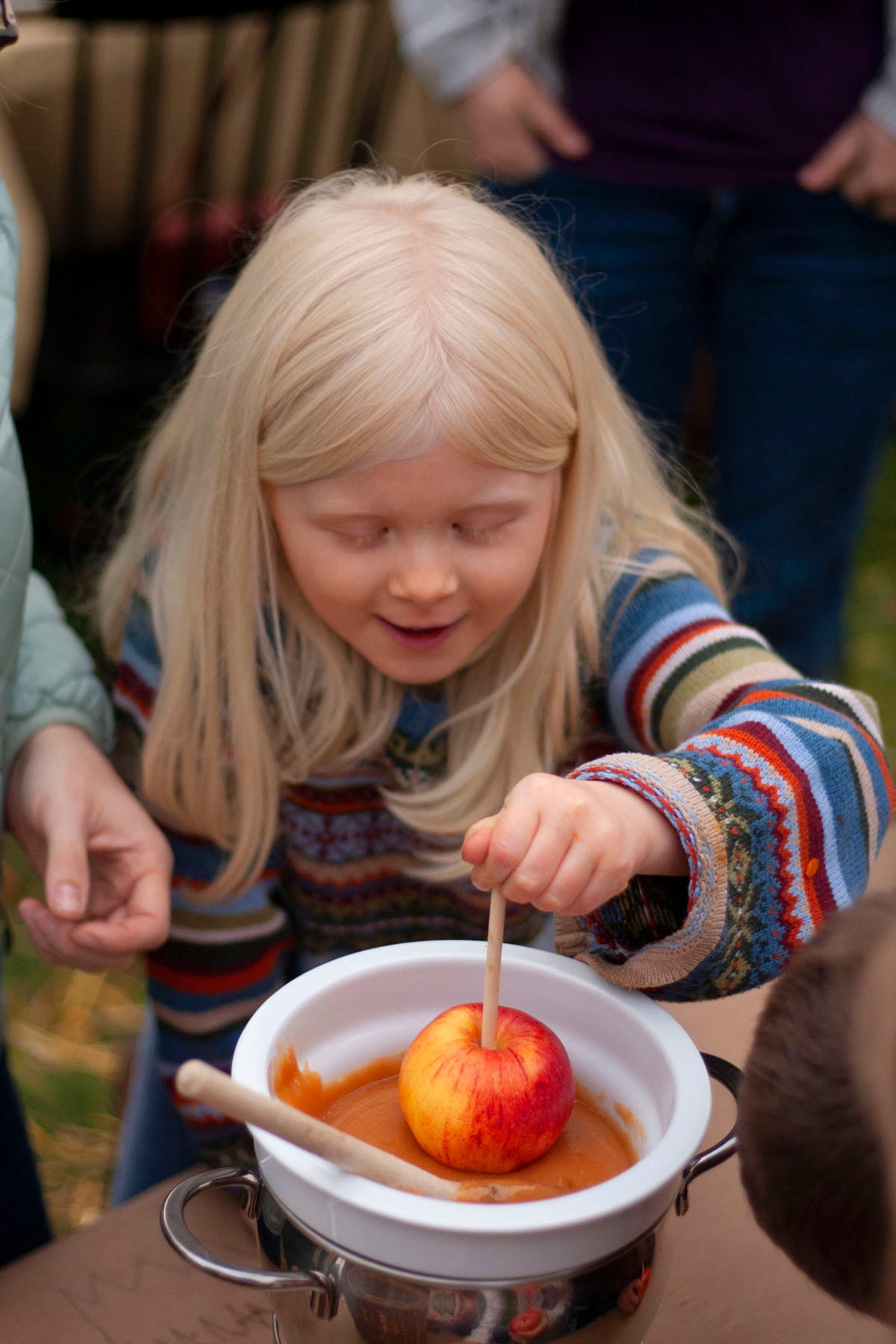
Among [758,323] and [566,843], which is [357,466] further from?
[758,323]

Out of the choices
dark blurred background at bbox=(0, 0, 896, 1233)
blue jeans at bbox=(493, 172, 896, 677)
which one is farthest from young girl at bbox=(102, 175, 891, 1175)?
dark blurred background at bbox=(0, 0, 896, 1233)

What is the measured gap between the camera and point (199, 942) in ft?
3.41

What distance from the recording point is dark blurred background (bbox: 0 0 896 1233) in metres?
2.22

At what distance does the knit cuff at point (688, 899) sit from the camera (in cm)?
64

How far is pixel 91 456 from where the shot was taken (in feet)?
7.82

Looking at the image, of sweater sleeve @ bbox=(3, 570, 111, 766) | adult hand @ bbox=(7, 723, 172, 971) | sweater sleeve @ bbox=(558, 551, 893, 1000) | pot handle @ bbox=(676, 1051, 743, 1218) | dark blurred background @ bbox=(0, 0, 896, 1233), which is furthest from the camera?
dark blurred background @ bbox=(0, 0, 896, 1233)

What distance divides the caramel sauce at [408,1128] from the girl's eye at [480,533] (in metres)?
0.34

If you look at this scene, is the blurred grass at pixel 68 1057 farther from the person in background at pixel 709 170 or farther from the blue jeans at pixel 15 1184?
the person in background at pixel 709 170

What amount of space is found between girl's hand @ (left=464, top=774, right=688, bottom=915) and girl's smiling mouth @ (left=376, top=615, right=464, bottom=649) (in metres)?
0.26

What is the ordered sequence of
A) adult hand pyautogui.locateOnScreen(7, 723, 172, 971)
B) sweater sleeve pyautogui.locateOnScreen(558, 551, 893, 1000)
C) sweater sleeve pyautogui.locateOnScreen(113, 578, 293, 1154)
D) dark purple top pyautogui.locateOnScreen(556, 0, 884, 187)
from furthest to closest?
dark purple top pyautogui.locateOnScreen(556, 0, 884, 187) → sweater sleeve pyautogui.locateOnScreen(113, 578, 293, 1154) → adult hand pyautogui.locateOnScreen(7, 723, 172, 971) → sweater sleeve pyautogui.locateOnScreen(558, 551, 893, 1000)

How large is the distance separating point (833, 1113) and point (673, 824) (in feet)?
0.75

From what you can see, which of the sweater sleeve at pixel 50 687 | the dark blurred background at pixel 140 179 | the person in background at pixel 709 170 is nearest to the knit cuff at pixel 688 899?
the sweater sleeve at pixel 50 687

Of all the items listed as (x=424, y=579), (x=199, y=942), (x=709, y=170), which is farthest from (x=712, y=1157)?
(x=709, y=170)

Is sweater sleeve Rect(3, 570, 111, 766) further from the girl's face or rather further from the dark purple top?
the dark purple top
